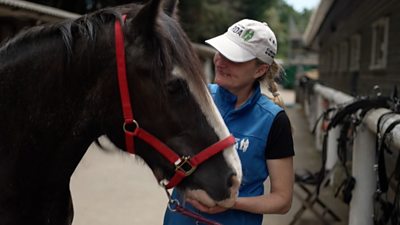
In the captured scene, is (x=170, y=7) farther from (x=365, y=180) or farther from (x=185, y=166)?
(x=365, y=180)

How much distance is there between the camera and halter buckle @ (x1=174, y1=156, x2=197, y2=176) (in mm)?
1572

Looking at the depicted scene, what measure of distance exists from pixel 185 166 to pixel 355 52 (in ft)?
31.8

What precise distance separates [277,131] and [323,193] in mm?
4342

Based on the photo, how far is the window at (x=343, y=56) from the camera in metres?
11.7

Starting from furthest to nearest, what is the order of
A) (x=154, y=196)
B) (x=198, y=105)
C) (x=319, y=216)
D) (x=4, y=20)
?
1. (x=4, y=20)
2. (x=154, y=196)
3. (x=319, y=216)
4. (x=198, y=105)

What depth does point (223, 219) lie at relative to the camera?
188cm

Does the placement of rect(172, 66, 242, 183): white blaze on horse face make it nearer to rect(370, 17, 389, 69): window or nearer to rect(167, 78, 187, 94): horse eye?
rect(167, 78, 187, 94): horse eye

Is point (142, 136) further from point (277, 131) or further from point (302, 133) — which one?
point (302, 133)

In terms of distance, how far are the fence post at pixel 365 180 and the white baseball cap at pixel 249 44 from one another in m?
1.89

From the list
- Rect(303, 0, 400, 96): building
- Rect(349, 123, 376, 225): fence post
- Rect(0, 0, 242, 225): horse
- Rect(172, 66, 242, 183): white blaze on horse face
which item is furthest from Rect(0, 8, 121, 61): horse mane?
Rect(303, 0, 400, 96): building

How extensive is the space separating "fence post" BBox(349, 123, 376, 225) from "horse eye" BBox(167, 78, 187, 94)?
2.28 metres

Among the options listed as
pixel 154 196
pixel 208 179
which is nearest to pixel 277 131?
pixel 208 179

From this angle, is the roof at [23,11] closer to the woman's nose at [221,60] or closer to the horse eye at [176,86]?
the woman's nose at [221,60]

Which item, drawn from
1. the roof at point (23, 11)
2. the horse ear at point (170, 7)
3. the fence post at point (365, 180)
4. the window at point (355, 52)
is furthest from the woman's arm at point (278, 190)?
the window at point (355, 52)
